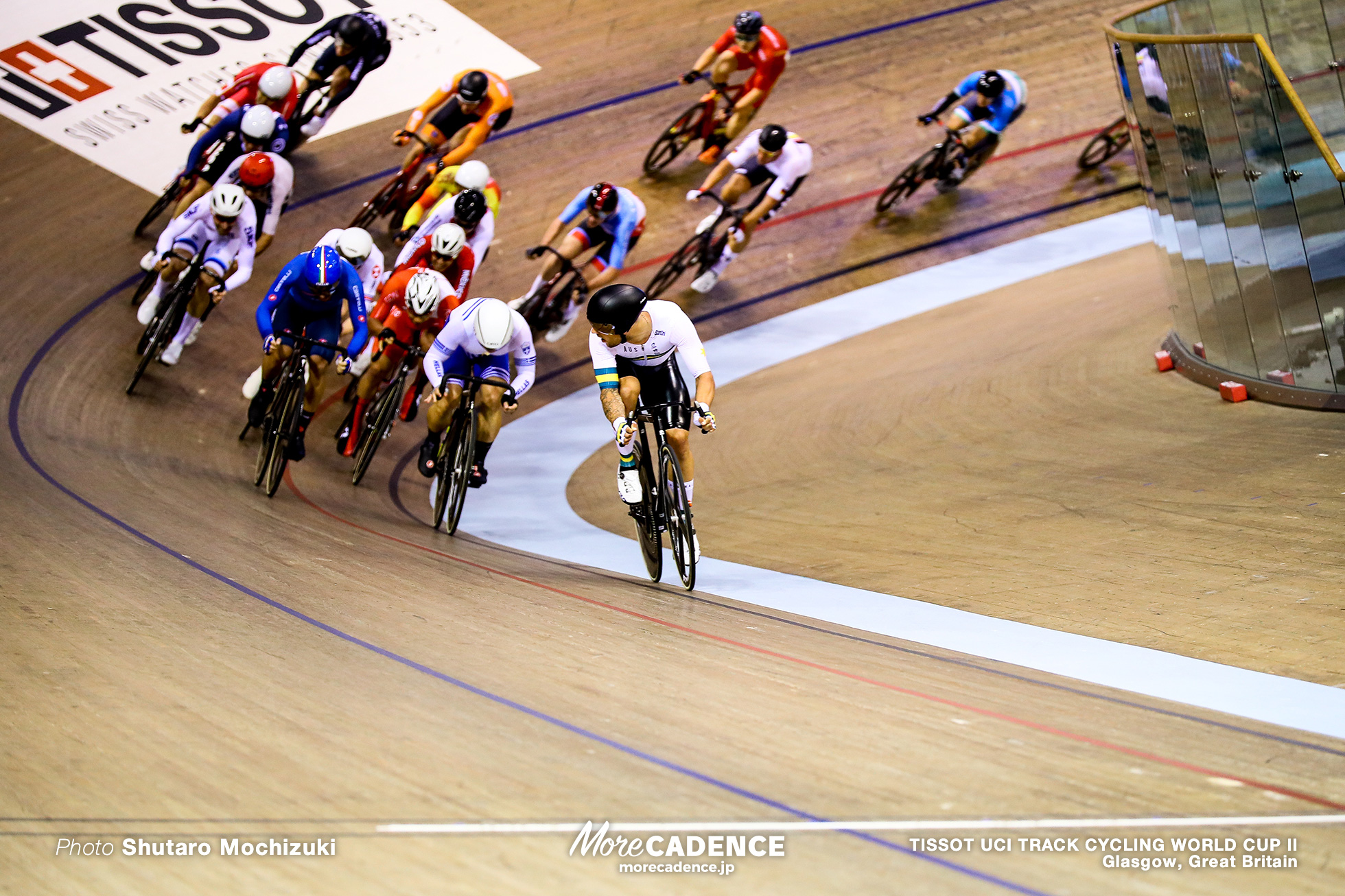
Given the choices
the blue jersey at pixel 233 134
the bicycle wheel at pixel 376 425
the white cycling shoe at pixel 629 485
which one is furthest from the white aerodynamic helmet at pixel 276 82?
the white cycling shoe at pixel 629 485

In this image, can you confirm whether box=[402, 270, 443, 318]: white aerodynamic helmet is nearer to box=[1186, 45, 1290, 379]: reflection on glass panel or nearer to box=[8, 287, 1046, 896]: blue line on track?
box=[8, 287, 1046, 896]: blue line on track

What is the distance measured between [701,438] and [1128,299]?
344 cm

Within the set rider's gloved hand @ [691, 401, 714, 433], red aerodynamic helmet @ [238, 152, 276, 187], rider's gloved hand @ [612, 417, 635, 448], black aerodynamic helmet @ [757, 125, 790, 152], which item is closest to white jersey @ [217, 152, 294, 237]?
red aerodynamic helmet @ [238, 152, 276, 187]

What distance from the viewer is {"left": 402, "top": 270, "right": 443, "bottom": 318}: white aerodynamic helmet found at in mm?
5691

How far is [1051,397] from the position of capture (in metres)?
6.41

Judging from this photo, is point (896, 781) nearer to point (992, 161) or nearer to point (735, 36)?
point (735, 36)

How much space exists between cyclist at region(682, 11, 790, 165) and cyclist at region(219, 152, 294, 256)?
3.76 metres

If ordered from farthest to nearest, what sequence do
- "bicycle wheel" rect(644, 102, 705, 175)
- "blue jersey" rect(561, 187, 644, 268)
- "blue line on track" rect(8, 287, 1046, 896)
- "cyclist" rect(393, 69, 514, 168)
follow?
"bicycle wheel" rect(644, 102, 705, 175)
"cyclist" rect(393, 69, 514, 168)
"blue jersey" rect(561, 187, 644, 268)
"blue line on track" rect(8, 287, 1046, 896)

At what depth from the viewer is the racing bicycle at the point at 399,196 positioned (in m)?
8.53

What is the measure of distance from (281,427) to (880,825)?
4269mm

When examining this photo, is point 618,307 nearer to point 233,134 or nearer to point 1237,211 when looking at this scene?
point 1237,211

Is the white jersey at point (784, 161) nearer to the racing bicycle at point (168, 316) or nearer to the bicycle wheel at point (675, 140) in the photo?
the bicycle wheel at point (675, 140)

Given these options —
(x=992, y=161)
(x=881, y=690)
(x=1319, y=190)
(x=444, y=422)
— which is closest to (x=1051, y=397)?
(x=1319, y=190)

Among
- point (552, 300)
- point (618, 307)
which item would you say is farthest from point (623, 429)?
point (552, 300)
